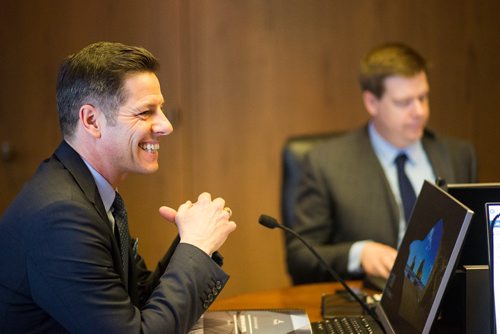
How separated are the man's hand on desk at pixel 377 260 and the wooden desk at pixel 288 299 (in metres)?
0.06

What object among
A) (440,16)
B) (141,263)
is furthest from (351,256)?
(440,16)

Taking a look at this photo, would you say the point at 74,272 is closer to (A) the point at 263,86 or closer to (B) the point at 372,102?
(B) the point at 372,102

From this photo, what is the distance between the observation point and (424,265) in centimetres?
143

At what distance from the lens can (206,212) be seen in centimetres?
154

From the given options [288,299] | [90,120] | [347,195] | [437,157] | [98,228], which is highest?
[90,120]

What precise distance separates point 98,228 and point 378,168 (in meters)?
1.43

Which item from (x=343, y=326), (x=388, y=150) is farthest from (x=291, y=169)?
(x=343, y=326)

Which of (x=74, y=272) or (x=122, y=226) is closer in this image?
(x=74, y=272)

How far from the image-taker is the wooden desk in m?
1.92

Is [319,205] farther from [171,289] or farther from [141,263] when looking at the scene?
[171,289]

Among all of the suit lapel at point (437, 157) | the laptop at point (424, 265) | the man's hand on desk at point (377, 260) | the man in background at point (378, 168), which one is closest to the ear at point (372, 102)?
the man in background at point (378, 168)

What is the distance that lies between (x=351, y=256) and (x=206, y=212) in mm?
886

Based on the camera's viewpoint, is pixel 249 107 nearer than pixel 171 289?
No

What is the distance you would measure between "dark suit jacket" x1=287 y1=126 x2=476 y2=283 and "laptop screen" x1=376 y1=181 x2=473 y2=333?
2.36 feet
